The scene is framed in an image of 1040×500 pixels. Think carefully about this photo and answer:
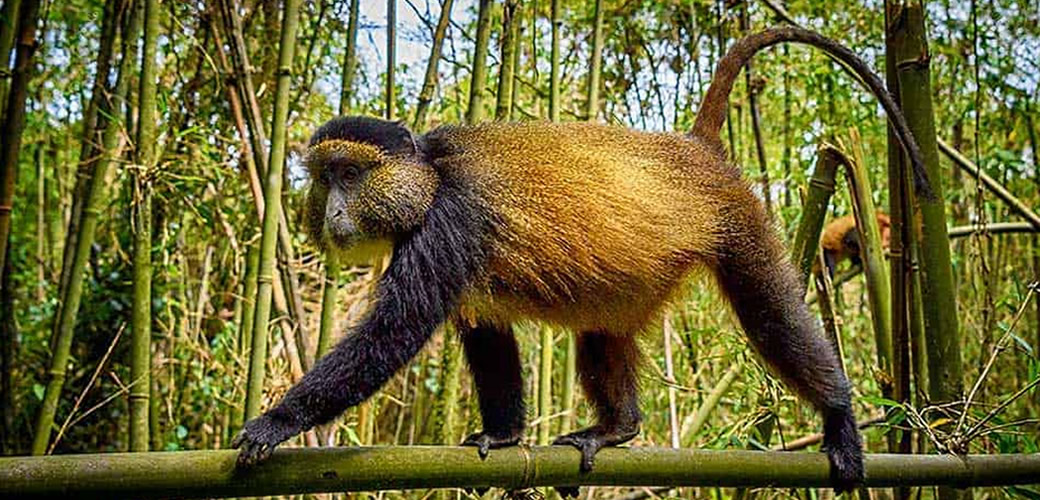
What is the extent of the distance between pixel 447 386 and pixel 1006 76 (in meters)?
4.23

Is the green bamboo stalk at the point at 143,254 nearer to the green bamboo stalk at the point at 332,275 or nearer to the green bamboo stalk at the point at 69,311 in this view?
the green bamboo stalk at the point at 69,311

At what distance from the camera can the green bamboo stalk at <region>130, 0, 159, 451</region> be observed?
337 centimetres

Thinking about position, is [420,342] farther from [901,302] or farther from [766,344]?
[901,302]

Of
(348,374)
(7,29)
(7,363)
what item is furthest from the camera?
(7,363)

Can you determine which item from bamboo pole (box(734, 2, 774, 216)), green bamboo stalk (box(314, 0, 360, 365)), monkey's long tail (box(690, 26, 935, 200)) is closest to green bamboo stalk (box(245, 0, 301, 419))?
green bamboo stalk (box(314, 0, 360, 365))

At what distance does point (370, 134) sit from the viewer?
3.33m

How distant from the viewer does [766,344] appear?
3.71 metres

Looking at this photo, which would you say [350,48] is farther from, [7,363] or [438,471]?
[7,363]


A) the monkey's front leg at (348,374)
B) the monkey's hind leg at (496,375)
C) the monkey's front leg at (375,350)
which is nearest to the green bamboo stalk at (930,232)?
the monkey's hind leg at (496,375)

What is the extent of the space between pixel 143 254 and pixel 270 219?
0.50m

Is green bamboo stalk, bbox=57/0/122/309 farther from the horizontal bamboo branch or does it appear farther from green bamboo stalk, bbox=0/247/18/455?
the horizontal bamboo branch

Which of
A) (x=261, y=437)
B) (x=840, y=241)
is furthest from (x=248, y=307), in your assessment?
(x=840, y=241)

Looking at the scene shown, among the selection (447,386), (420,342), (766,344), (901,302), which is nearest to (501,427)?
(447,386)

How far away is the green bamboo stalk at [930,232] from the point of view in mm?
3434
